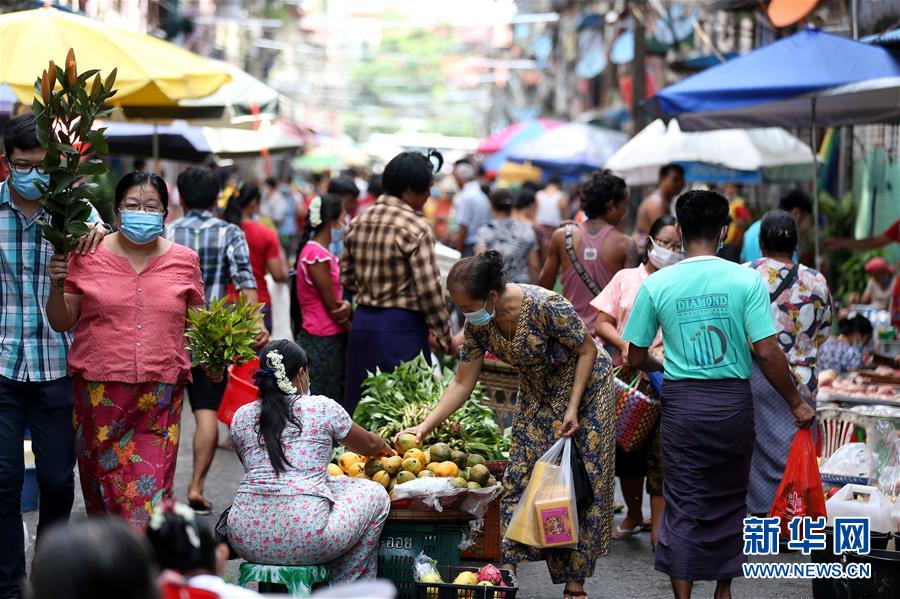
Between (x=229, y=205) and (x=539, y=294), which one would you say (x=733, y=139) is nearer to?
(x=229, y=205)

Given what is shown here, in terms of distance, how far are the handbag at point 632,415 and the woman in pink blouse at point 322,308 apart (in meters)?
2.55

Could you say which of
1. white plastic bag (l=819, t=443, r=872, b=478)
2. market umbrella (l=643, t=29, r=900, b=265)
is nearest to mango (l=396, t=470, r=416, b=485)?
white plastic bag (l=819, t=443, r=872, b=478)

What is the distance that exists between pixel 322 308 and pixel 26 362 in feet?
11.4

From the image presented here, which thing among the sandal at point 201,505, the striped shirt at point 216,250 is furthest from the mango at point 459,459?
the sandal at point 201,505

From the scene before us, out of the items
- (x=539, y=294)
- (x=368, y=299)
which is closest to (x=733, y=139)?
(x=368, y=299)

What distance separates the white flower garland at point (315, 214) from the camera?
29.0ft

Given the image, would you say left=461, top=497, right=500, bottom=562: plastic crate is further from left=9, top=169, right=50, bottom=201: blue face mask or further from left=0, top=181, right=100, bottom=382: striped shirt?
left=9, top=169, right=50, bottom=201: blue face mask

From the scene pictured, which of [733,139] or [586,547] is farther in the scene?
[733,139]

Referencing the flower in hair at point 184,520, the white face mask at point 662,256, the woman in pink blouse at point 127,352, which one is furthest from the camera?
the white face mask at point 662,256

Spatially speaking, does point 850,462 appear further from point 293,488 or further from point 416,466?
point 293,488

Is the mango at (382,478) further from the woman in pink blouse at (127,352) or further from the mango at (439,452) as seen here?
the woman in pink blouse at (127,352)

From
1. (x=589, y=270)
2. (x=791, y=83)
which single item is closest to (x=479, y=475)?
(x=589, y=270)

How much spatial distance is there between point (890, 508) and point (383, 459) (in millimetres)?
2852

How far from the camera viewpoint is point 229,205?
363 inches
